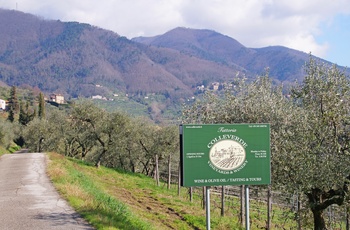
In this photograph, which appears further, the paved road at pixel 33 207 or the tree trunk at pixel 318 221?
the tree trunk at pixel 318 221

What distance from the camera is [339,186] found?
16.3 m

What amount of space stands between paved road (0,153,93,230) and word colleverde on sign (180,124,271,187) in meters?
4.03

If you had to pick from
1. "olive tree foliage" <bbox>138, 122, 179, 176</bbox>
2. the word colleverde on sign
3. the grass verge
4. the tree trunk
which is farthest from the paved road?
"olive tree foliage" <bbox>138, 122, 179, 176</bbox>

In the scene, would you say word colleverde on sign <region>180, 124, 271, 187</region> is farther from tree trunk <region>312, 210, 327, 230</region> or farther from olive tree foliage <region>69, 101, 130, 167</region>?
olive tree foliage <region>69, 101, 130, 167</region>

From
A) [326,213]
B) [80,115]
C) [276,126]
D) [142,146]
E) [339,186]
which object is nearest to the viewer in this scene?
[339,186]

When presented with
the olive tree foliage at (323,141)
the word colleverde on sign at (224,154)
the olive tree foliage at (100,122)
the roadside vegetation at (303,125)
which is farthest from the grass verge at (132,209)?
the olive tree foliage at (100,122)

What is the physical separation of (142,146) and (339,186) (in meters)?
44.0

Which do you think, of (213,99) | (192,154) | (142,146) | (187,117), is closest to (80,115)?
(142,146)

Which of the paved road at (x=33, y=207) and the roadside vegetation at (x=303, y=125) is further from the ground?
the roadside vegetation at (x=303, y=125)

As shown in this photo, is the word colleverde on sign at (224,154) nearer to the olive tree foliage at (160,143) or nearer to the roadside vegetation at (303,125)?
the roadside vegetation at (303,125)

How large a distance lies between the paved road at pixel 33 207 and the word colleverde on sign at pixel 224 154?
13.2 feet

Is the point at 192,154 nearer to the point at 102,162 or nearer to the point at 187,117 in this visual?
the point at 187,117

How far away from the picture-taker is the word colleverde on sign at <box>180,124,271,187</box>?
43.7ft

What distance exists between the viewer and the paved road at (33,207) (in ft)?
42.0
